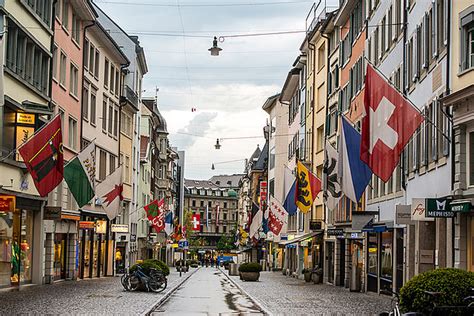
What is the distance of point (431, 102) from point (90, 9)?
27.5 meters

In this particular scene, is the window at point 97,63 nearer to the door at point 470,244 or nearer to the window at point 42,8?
the window at point 42,8

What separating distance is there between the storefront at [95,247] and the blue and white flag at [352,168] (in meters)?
26.3

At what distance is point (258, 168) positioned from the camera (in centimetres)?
14912

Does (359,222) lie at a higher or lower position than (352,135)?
lower

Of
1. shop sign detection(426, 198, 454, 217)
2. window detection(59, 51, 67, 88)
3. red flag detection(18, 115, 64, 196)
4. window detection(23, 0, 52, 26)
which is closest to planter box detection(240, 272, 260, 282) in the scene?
window detection(59, 51, 67, 88)

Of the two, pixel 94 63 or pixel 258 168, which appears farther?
pixel 258 168

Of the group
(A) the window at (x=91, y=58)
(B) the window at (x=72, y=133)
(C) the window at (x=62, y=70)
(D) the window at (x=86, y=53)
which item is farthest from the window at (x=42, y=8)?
(A) the window at (x=91, y=58)

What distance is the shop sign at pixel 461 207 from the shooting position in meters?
25.0

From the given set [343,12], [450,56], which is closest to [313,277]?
[343,12]

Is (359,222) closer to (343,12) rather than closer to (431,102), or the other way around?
(431,102)

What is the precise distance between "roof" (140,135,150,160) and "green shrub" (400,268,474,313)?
7603 cm

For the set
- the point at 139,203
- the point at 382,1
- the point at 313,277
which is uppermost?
the point at 382,1

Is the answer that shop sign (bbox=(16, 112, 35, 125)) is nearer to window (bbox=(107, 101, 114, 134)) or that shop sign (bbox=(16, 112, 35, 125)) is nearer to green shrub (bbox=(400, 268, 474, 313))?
green shrub (bbox=(400, 268, 474, 313))

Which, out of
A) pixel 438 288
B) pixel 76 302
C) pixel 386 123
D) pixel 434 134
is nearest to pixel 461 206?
pixel 386 123
